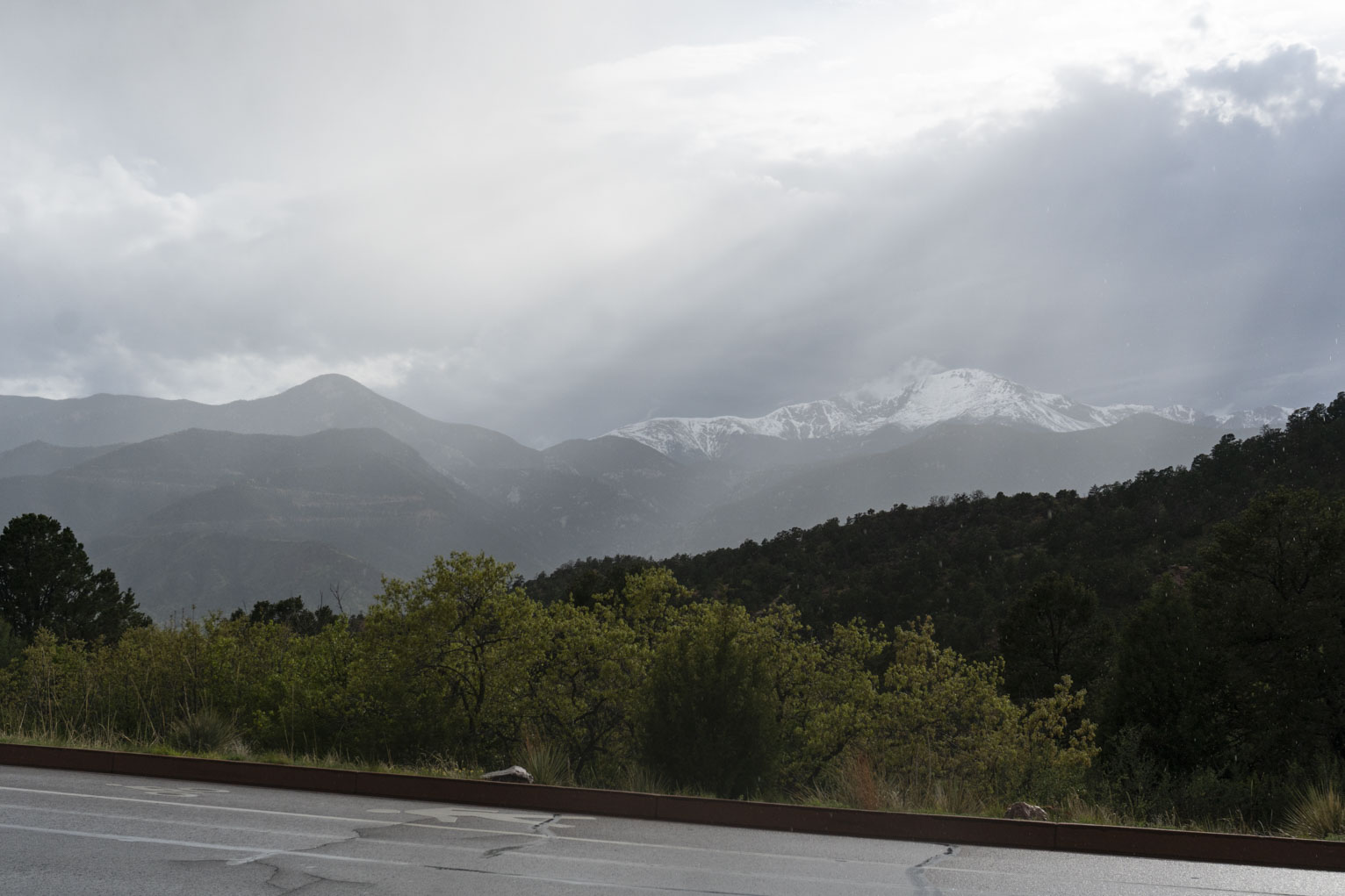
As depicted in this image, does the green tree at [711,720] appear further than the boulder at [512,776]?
Yes

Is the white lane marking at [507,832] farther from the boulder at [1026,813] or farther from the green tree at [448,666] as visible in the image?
the green tree at [448,666]

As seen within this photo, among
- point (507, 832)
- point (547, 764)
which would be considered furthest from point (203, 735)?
point (507, 832)

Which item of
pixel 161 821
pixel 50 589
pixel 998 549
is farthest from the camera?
pixel 998 549

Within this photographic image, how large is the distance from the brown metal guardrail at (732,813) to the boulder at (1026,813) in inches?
37.5

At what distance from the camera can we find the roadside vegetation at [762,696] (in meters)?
12.1

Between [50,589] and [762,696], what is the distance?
1946 inches

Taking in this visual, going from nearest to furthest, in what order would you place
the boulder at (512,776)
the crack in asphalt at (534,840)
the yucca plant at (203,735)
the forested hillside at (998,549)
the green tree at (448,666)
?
the crack in asphalt at (534,840)
the boulder at (512,776)
the yucca plant at (203,735)
the green tree at (448,666)
the forested hillside at (998,549)

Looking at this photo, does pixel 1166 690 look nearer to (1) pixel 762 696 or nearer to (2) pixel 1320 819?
(1) pixel 762 696

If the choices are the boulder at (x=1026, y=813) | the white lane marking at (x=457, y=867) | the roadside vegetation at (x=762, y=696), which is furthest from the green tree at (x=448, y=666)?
the boulder at (x=1026, y=813)

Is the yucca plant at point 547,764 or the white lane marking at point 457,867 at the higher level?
the white lane marking at point 457,867

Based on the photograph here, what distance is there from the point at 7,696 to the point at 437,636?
427 inches

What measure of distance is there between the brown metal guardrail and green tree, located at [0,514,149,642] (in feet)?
135

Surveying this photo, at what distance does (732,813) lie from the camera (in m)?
9.10

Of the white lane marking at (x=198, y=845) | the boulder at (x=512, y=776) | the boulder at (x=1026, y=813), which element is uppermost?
the white lane marking at (x=198, y=845)
